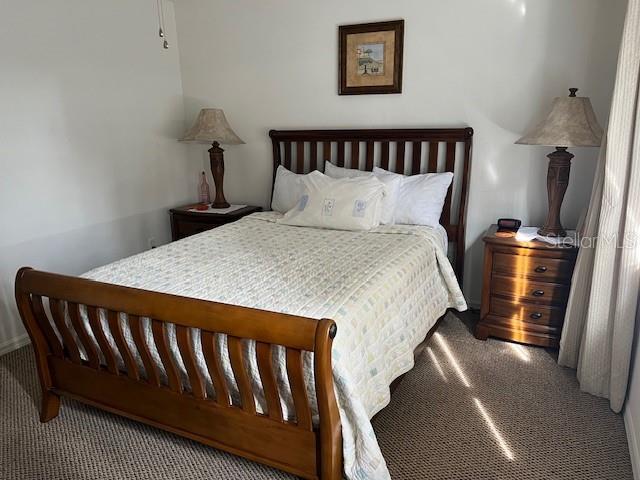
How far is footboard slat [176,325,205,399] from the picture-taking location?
158 cm

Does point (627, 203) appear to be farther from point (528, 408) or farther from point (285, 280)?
point (285, 280)

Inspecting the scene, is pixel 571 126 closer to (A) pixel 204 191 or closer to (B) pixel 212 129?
(B) pixel 212 129

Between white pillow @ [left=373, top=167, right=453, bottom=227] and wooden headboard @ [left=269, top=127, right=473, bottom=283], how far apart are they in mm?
135

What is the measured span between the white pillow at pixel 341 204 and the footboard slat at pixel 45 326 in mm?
1487

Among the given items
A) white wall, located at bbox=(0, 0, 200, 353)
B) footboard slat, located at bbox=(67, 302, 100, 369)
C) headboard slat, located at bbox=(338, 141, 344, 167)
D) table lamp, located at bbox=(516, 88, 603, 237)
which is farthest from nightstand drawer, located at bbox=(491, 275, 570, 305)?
white wall, located at bbox=(0, 0, 200, 353)

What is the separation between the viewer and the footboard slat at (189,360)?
1.58m

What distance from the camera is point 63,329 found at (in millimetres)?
1894

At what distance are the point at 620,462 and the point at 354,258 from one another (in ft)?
4.38

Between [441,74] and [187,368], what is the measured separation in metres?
2.37

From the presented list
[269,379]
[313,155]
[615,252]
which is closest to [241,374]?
[269,379]

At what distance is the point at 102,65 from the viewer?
3.15 metres

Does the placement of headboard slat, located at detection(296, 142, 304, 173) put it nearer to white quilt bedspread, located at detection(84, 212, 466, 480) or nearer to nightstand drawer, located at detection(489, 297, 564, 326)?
white quilt bedspread, located at detection(84, 212, 466, 480)

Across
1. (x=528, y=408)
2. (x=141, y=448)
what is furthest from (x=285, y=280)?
(x=528, y=408)

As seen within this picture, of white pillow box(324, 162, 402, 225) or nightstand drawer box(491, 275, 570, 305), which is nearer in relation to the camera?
nightstand drawer box(491, 275, 570, 305)
